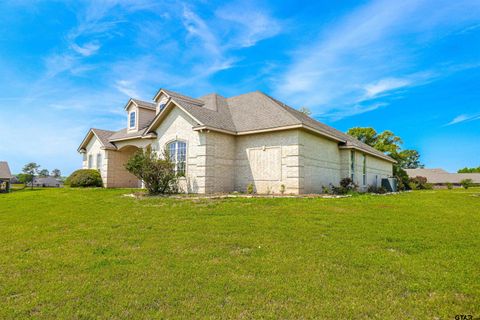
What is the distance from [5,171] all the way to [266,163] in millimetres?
45875

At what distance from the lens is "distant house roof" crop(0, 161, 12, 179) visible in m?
42.5

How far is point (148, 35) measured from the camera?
14.5 m

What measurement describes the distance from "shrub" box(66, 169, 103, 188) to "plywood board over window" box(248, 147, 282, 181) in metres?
15.2

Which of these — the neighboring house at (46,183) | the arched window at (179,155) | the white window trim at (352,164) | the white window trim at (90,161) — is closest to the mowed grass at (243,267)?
the arched window at (179,155)

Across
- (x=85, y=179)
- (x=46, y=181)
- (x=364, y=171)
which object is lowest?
(x=46, y=181)

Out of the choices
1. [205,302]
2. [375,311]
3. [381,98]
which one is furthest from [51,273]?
[381,98]

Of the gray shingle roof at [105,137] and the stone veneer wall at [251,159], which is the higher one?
the gray shingle roof at [105,137]

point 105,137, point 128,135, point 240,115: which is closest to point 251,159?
point 240,115

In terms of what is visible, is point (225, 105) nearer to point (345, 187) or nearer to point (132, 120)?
point (132, 120)

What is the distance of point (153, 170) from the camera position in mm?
14867

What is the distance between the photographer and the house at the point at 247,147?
15.7 m

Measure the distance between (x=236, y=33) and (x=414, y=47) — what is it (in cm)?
964

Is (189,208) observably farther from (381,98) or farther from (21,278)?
(381,98)

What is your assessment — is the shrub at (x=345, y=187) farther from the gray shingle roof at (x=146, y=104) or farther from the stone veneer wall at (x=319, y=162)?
the gray shingle roof at (x=146, y=104)
